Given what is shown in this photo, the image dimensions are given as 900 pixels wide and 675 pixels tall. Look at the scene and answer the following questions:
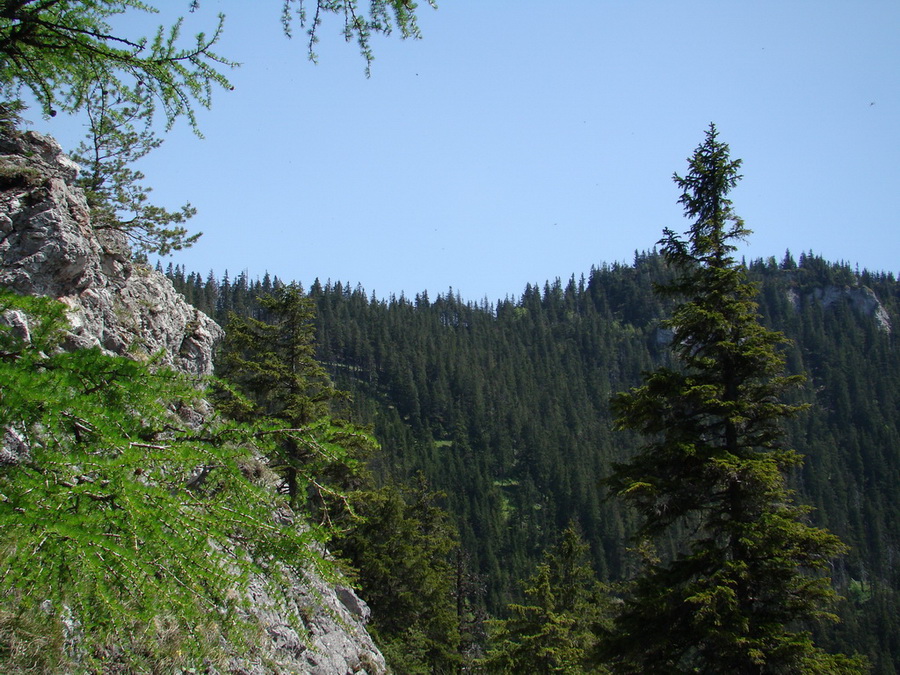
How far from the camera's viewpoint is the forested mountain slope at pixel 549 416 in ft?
338

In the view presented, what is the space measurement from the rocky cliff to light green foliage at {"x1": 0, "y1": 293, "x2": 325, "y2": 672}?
5952mm

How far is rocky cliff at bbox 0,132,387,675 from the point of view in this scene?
9.63 meters

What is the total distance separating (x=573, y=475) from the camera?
117 m

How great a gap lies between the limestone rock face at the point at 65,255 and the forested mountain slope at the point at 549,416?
72.4 metres

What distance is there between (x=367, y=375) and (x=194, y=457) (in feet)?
461

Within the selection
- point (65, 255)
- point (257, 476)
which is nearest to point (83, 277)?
point (65, 255)

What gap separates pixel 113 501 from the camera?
287 cm

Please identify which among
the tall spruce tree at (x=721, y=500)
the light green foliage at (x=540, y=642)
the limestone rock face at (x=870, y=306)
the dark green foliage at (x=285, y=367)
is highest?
the limestone rock face at (x=870, y=306)

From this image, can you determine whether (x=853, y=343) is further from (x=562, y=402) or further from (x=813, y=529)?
(x=813, y=529)

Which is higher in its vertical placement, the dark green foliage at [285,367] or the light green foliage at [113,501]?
the dark green foliage at [285,367]

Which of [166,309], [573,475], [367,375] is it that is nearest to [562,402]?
[573,475]

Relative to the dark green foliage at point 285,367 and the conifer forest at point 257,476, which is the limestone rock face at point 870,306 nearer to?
the conifer forest at point 257,476

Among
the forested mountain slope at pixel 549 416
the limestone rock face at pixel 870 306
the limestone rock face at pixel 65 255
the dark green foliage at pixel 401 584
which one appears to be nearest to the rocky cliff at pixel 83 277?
the limestone rock face at pixel 65 255

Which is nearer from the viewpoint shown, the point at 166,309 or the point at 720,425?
the point at 720,425
